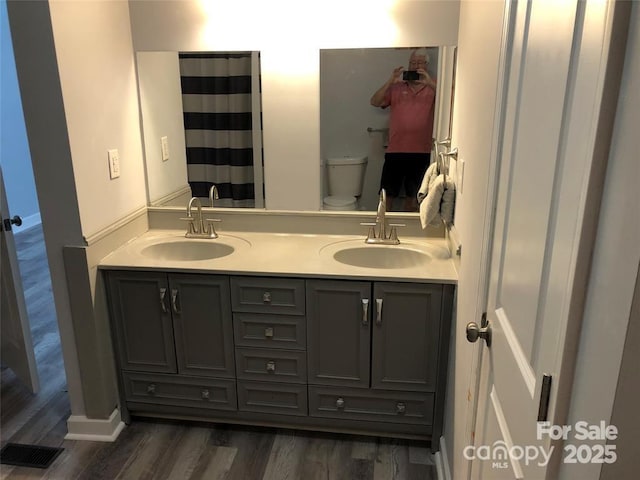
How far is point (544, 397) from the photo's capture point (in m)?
0.85

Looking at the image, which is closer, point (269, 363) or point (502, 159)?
point (502, 159)

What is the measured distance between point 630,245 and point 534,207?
367mm

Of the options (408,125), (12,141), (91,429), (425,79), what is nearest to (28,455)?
(91,429)

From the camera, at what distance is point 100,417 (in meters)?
2.32

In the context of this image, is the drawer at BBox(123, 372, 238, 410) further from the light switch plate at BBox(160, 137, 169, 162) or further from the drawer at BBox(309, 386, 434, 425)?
the light switch plate at BBox(160, 137, 169, 162)

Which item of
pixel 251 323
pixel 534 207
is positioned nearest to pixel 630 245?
pixel 534 207

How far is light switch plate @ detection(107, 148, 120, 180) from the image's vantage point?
2.28m

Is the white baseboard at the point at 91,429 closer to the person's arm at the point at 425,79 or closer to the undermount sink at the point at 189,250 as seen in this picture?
the undermount sink at the point at 189,250

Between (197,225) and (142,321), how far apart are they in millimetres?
556

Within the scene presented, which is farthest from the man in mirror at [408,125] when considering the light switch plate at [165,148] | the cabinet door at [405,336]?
the light switch plate at [165,148]

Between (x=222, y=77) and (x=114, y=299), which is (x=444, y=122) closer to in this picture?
(x=222, y=77)

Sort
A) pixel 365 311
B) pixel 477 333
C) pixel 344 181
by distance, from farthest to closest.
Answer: pixel 344 181, pixel 365 311, pixel 477 333

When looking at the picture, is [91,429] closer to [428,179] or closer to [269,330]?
[269,330]

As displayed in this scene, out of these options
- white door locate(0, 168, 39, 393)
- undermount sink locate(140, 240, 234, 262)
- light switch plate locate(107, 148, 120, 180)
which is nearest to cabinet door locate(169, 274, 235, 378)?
undermount sink locate(140, 240, 234, 262)
